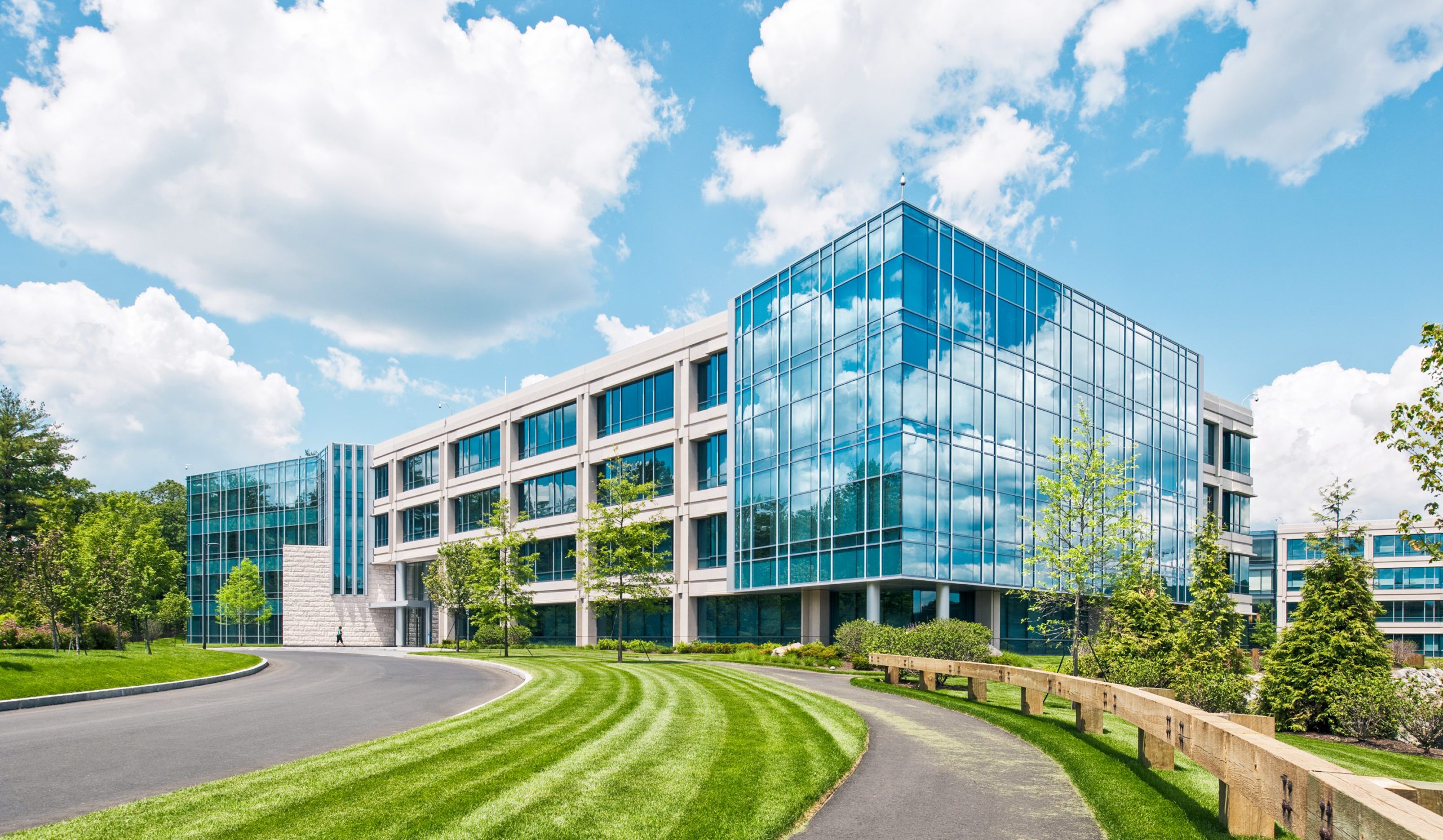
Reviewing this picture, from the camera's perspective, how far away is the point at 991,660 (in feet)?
91.6

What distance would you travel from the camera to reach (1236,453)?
63.7 m

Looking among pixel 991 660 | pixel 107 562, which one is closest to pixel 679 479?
pixel 991 660

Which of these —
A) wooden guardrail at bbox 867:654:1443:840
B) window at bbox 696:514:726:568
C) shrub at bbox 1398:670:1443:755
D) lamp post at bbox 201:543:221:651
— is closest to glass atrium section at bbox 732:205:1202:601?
window at bbox 696:514:726:568

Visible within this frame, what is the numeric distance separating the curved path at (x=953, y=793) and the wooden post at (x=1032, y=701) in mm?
1270

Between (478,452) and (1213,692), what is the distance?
53135 mm

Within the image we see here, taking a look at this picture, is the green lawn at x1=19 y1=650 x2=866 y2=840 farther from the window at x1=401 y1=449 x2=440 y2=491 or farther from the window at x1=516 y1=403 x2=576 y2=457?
the window at x1=401 y1=449 x2=440 y2=491

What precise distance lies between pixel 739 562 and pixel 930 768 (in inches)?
1236

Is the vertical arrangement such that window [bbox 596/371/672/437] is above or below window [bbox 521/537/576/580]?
above

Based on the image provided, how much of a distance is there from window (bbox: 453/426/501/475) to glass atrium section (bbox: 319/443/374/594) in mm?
14059

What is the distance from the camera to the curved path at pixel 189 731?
9055 mm

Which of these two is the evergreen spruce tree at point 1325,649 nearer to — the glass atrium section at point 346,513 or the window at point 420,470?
the window at point 420,470

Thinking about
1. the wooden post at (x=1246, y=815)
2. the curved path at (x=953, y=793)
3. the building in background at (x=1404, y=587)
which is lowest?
the building in background at (x=1404, y=587)

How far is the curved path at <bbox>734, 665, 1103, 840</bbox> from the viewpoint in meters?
7.24

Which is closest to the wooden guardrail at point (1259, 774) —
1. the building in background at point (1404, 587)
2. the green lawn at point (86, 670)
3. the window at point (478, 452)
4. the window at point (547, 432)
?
the green lawn at point (86, 670)
